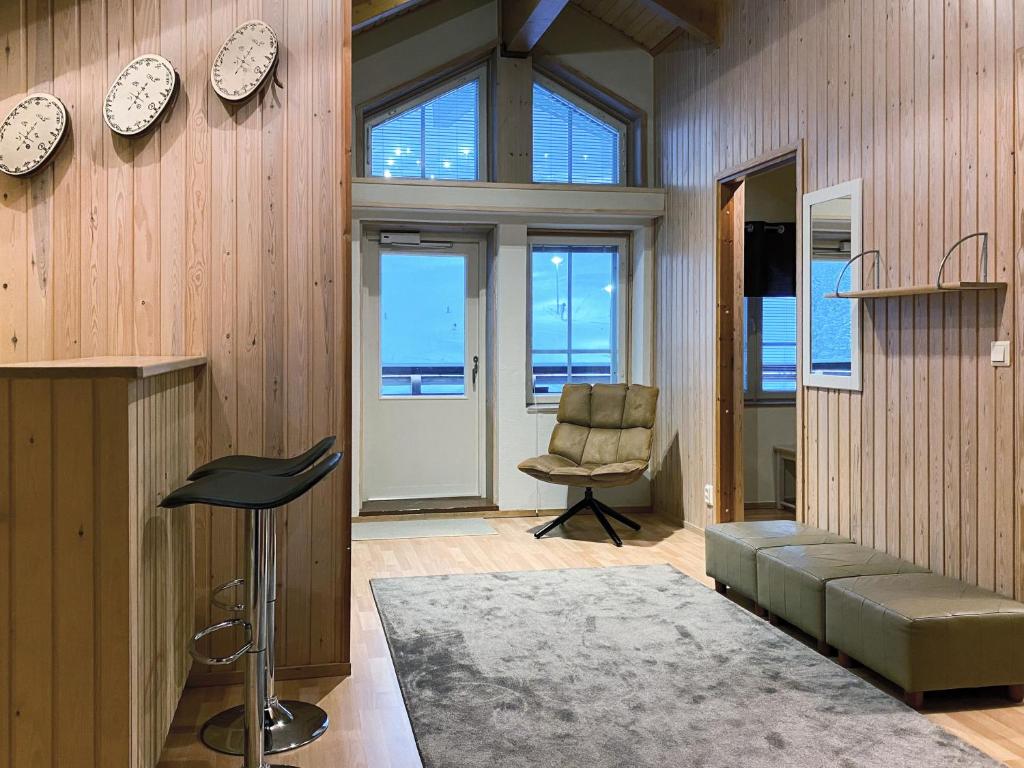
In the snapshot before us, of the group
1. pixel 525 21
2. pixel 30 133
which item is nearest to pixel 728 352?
pixel 525 21

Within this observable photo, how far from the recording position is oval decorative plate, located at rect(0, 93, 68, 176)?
3.03 metres

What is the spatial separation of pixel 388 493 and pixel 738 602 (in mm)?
2952

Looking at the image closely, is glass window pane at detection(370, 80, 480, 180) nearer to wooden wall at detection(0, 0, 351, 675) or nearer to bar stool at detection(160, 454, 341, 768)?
wooden wall at detection(0, 0, 351, 675)

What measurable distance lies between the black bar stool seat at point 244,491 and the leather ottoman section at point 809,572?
6.56 feet

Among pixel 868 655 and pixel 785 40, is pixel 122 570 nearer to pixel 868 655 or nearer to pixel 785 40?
pixel 868 655

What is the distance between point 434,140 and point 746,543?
370 centimetres

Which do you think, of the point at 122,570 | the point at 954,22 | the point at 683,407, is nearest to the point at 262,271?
the point at 122,570

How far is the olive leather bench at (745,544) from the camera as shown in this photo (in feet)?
13.1

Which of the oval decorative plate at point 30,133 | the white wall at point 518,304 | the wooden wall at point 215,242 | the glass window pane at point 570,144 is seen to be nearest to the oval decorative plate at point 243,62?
the wooden wall at point 215,242

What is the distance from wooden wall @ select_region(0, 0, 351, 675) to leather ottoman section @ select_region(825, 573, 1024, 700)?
6.06ft

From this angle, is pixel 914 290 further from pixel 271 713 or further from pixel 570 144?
pixel 570 144

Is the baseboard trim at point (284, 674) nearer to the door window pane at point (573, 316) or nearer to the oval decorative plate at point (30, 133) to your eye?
the oval decorative plate at point (30, 133)

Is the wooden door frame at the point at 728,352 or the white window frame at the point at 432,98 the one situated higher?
the white window frame at the point at 432,98

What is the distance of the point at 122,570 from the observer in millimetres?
2014
